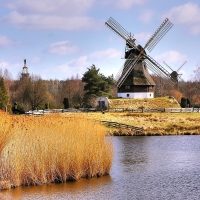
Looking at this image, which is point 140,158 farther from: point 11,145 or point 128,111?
point 128,111

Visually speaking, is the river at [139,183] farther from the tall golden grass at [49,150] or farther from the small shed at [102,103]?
the small shed at [102,103]

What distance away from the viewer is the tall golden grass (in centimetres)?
1830

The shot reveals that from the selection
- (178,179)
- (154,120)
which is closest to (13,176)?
(178,179)

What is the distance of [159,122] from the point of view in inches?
1973

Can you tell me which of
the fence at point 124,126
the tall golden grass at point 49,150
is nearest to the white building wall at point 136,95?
the fence at point 124,126

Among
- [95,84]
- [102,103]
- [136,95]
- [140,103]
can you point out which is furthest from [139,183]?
[95,84]

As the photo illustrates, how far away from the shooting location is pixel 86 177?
20203 millimetres

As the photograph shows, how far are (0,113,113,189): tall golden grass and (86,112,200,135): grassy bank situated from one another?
21009 millimetres

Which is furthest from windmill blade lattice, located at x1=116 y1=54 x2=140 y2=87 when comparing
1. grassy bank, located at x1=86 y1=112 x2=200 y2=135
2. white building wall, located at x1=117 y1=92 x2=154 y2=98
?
grassy bank, located at x1=86 y1=112 x2=200 y2=135

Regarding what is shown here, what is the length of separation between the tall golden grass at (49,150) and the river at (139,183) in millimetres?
435

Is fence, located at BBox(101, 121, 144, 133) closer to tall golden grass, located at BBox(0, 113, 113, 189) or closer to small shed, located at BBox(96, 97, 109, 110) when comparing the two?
small shed, located at BBox(96, 97, 109, 110)

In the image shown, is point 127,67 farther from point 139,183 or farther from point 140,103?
point 139,183

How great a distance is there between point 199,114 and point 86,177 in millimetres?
39450

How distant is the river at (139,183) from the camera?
17812 millimetres
